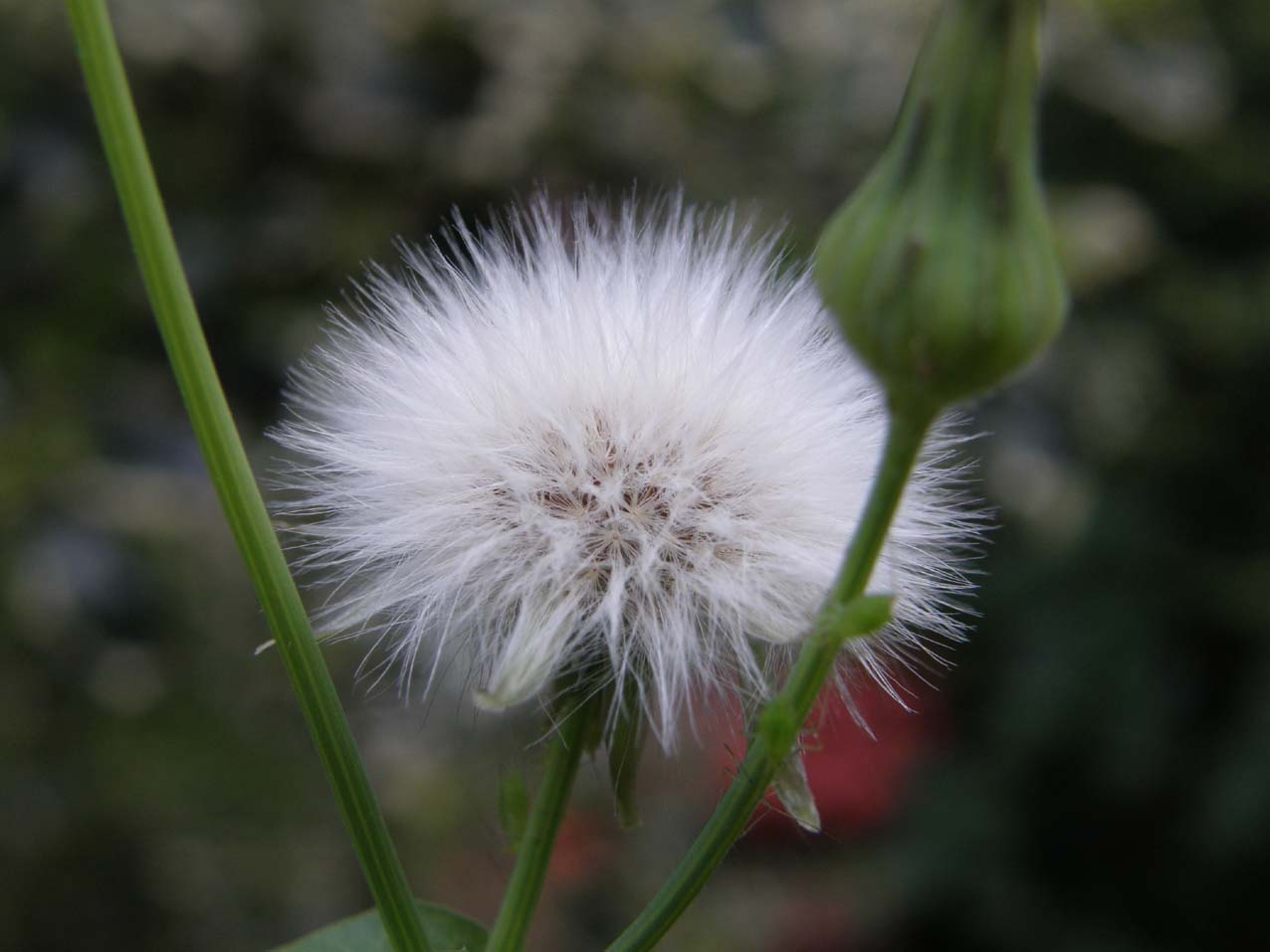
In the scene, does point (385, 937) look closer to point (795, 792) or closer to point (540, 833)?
point (540, 833)

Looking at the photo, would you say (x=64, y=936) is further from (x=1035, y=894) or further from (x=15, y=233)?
(x=1035, y=894)

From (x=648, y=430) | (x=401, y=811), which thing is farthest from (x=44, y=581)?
(x=648, y=430)

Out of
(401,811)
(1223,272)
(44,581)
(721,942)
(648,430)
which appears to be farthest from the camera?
(721,942)

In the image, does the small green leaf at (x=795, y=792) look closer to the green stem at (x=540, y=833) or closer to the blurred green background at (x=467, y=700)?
the green stem at (x=540, y=833)

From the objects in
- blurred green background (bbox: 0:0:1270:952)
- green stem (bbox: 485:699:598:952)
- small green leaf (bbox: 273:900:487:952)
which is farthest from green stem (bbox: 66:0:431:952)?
blurred green background (bbox: 0:0:1270:952)

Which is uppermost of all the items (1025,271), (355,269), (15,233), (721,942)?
(15,233)

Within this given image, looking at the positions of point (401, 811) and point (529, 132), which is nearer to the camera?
point (529, 132)

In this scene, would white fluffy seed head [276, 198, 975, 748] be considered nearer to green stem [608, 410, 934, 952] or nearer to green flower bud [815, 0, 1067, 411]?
green stem [608, 410, 934, 952]
